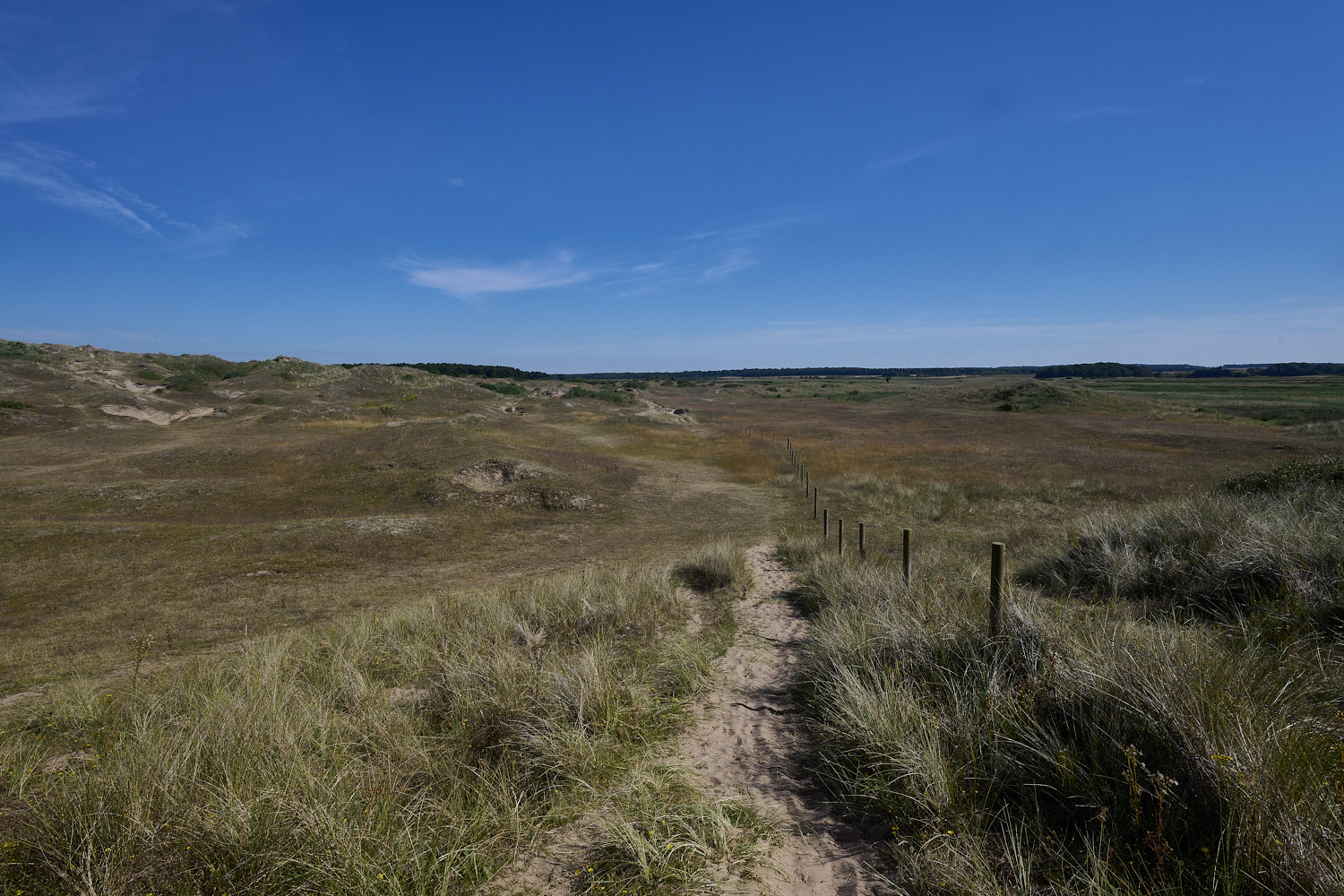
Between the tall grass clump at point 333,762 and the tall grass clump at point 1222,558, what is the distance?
21.1ft

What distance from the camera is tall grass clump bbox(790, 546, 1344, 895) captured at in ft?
9.14

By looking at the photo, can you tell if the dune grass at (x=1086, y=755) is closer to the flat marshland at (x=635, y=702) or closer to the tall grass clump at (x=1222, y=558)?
the flat marshland at (x=635, y=702)

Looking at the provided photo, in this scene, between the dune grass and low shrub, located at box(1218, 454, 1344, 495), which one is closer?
the dune grass

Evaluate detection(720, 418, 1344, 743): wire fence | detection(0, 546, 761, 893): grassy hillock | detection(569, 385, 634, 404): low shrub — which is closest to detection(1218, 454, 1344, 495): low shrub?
detection(720, 418, 1344, 743): wire fence

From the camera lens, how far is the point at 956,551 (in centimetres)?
1290

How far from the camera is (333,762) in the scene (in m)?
3.96

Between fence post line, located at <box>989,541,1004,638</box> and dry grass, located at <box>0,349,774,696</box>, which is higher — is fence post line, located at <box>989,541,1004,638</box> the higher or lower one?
the higher one

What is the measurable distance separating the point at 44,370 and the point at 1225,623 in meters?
78.0

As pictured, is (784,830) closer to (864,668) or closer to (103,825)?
(864,668)

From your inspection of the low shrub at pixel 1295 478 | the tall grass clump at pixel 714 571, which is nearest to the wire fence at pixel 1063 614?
the tall grass clump at pixel 714 571

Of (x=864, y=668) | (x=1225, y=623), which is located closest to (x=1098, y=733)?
(x=864, y=668)

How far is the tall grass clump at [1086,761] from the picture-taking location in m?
2.79

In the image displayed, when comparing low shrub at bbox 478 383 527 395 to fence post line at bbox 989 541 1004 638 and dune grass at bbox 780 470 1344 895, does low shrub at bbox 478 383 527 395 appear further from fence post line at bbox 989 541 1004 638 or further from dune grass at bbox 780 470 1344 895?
dune grass at bbox 780 470 1344 895

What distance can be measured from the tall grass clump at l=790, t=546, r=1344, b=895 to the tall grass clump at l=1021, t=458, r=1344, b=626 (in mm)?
2443
